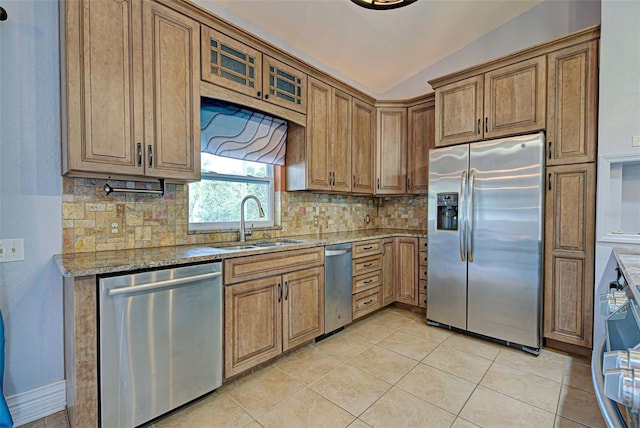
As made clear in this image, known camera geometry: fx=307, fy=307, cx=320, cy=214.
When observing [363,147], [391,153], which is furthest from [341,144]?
[391,153]

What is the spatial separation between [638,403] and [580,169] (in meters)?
2.52

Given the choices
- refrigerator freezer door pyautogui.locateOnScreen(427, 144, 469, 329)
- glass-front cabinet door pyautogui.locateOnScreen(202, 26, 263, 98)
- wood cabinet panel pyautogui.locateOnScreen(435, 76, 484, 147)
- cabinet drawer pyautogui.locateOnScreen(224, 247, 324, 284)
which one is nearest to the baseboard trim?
cabinet drawer pyautogui.locateOnScreen(224, 247, 324, 284)

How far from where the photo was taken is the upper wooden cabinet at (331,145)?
9.88 ft

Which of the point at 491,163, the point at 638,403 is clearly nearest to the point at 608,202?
the point at 491,163

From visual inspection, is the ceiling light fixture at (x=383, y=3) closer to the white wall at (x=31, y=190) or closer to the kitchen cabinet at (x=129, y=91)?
the kitchen cabinet at (x=129, y=91)

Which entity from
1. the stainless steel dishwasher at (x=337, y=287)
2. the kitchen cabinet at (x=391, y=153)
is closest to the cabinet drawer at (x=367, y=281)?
the stainless steel dishwasher at (x=337, y=287)

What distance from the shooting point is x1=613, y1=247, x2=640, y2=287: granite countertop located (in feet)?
3.97

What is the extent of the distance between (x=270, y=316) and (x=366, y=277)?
1248 mm

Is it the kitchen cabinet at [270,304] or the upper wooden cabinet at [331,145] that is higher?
the upper wooden cabinet at [331,145]

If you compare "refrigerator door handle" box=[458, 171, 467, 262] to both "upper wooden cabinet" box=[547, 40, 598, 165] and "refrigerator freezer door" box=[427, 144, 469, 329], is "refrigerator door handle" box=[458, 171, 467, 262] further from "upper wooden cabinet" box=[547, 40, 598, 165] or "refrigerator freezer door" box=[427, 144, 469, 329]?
"upper wooden cabinet" box=[547, 40, 598, 165]

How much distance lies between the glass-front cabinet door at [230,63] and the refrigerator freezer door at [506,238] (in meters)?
2.02

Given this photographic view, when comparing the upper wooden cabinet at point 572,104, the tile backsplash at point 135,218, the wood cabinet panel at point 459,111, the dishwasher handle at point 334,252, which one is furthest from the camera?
the wood cabinet panel at point 459,111

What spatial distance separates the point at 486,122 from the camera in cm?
282

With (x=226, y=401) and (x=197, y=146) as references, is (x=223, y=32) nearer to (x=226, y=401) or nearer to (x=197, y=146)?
(x=197, y=146)
